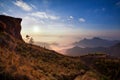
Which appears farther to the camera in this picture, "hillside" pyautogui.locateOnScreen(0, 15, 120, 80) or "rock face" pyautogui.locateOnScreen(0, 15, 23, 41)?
"rock face" pyautogui.locateOnScreen(0, 15, 23, 41)

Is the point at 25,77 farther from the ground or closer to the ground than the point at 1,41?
closer to the ground

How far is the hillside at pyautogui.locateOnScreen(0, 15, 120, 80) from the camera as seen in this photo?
22144 millimetres

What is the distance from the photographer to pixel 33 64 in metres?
31.5

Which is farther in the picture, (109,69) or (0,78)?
(109,69)

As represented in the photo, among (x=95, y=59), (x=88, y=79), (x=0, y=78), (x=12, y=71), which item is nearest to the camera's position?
(x=0, y=78)

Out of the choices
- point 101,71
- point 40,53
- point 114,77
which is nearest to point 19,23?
point 40,53

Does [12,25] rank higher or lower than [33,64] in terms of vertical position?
higher

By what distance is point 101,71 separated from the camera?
4359 centimetres

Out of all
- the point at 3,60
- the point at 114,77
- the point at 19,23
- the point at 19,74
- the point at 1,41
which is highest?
the point at 19,23

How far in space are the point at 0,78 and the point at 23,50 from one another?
21.7 meters

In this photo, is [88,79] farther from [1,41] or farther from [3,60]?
[1,41]

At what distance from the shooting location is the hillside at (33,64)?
2214 centimetres

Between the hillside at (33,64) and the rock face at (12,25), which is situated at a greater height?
the rock face at (12,25)

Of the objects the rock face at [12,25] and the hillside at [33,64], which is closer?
the hillside at [33,64]
